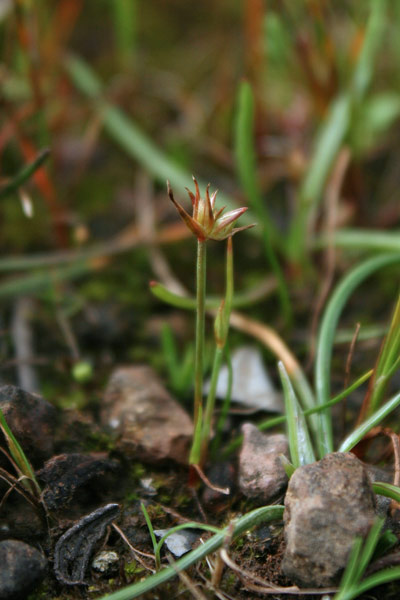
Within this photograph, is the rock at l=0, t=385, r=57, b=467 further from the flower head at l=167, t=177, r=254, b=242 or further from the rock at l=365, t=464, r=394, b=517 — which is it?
the rock at l=365, t=464, r=394, b=517

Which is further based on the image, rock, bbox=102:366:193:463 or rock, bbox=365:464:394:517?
rock, bbox=102:366:193:463

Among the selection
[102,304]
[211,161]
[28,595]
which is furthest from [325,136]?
[28,595]

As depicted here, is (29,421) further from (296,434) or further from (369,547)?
(369,547)

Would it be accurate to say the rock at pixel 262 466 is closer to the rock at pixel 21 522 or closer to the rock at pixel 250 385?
the rock at pixel 250 385

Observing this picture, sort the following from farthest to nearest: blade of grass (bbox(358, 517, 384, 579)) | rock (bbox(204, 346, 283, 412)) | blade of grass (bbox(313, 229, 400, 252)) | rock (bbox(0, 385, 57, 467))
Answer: blade of grass (bbox(313, 229, 400, 252)) < rock (bbox(204, 346, 283, 412)) < rock (bbox(0, 385, 57, 467)) < blade of grass (bbox(358, 517, 384, 579))

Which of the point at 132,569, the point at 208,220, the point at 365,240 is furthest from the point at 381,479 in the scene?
the point at 365,240

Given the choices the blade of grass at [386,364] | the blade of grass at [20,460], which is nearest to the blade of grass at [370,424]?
the blade of grass at [386,364]

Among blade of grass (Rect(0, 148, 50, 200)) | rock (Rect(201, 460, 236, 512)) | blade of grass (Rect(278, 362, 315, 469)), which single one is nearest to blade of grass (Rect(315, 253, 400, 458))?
blade of grass (Rect(278, 362, 315, 469))
